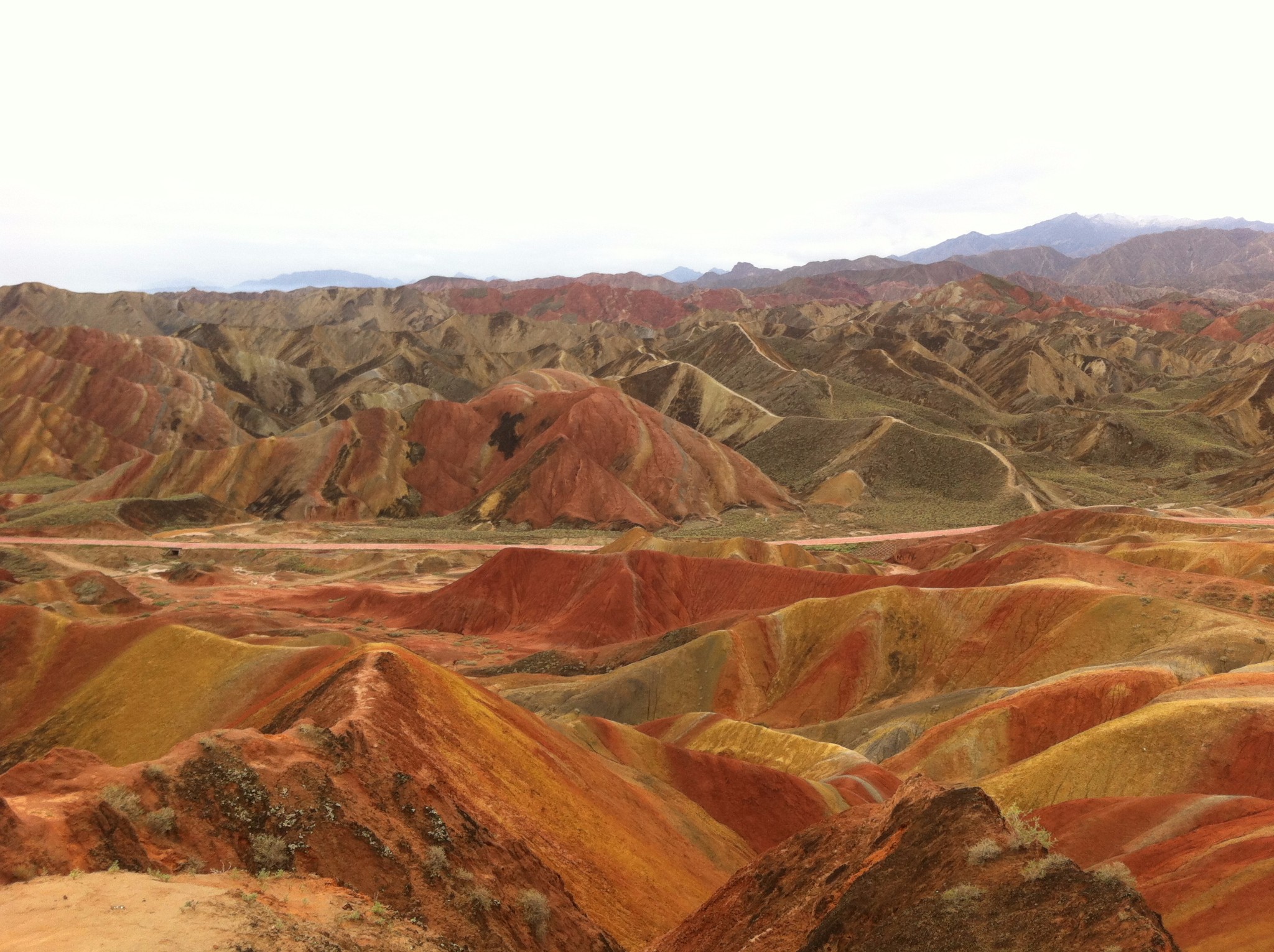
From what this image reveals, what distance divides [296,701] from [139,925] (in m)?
12.4

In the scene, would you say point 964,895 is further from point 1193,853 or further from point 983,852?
point 1193,853

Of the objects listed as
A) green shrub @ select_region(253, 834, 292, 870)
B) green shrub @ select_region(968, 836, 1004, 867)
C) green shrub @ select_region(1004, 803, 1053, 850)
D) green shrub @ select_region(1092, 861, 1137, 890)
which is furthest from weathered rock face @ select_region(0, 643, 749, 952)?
green shrub @ select_region(1092, 861, 1137, 890)

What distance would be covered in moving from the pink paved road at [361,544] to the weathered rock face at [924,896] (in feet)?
196

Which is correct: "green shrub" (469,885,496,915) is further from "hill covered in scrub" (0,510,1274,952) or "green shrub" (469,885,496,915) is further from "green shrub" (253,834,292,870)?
"green shrub" (253,834,292,870)

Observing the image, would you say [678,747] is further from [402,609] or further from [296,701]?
[402,609]

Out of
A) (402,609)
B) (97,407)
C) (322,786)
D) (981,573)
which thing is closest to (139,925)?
(322,786)

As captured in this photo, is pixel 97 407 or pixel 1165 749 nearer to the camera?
pixel 1165 749

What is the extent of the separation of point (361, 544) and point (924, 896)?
75600 millimetres

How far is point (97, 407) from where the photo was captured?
12081 cm

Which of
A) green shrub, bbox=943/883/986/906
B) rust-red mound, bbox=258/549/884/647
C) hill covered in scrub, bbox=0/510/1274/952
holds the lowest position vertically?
rust-red mound, bbox=258/549/884/647

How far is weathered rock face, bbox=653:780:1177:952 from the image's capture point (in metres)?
10.5

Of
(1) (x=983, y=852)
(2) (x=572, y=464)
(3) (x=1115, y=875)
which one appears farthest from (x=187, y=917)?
(2) (x=572, y=464)

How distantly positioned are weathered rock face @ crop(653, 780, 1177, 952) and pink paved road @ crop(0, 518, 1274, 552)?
59.7 metres

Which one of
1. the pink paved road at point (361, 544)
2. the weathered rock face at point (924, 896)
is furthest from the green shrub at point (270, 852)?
the pink paved road at point (361, 544)
